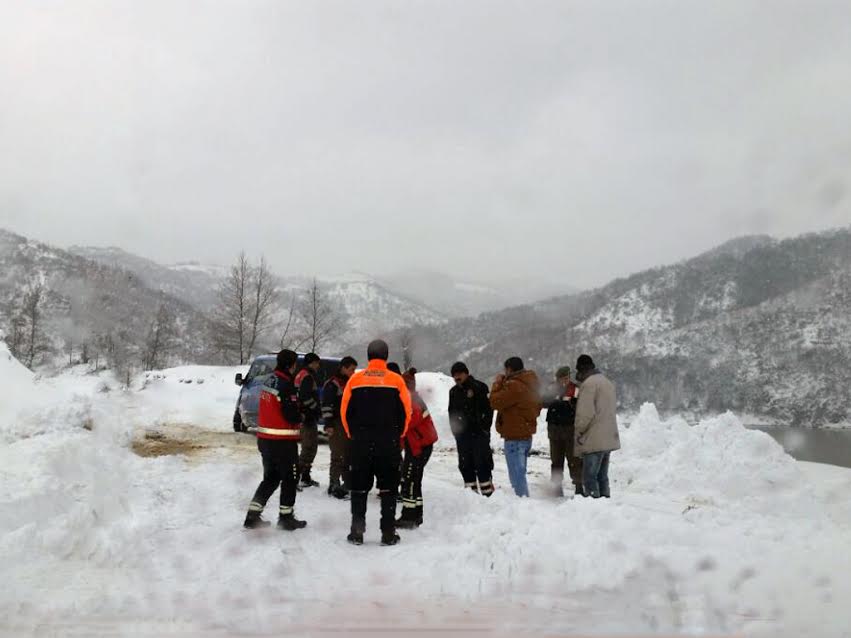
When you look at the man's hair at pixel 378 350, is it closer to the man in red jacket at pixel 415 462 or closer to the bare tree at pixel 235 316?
the man in red jacket at pixel 415 462

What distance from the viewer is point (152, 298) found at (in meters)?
147

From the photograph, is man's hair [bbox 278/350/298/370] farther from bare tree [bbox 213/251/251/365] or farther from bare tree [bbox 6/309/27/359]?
bare tree [bbox 6/309/27/359]

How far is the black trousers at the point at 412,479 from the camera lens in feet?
24.0

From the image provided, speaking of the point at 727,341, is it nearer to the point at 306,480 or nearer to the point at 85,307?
the point at 85,307

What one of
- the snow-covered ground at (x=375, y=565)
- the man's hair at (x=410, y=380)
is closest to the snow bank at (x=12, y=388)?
the snow-covered ground at (x=375, y=565)

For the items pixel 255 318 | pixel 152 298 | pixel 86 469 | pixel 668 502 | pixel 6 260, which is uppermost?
pixel 6 260

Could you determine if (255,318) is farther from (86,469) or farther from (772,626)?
(772,626)

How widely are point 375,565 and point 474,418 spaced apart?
3.37 metres

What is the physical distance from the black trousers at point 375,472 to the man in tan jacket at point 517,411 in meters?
2.88

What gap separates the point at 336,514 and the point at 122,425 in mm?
8468

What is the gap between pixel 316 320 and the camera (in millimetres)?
53062

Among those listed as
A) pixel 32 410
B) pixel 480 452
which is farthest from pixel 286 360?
pixel 32 410

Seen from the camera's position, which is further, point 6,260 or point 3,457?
point 6,260

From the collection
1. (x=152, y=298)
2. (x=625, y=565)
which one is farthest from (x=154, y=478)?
(x=152, y=298)
